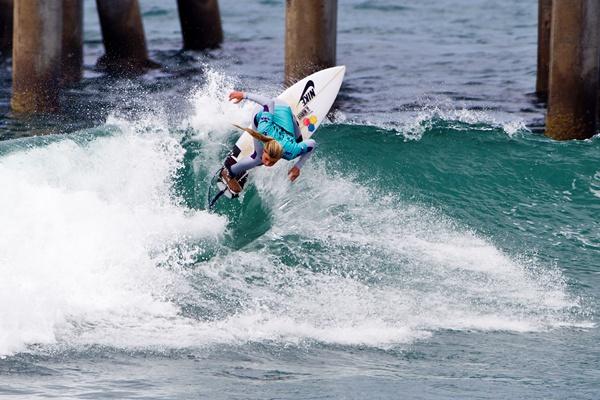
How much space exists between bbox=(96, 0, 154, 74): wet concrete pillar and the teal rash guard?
8.98 m

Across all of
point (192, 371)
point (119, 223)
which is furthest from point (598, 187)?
point (192, 371)

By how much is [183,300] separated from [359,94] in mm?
9992

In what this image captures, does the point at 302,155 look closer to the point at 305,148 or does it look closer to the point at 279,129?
the point at 305,148

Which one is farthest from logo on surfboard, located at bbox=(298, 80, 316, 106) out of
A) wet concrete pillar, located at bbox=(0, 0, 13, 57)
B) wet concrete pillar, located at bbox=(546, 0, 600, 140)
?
wet concrete pillar, located at bbox=(0, 0, 13, 57)

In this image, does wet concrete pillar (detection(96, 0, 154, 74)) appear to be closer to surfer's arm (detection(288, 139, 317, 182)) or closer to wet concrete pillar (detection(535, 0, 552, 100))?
wet concrete pillar (detection(535, 0, 552, 100))

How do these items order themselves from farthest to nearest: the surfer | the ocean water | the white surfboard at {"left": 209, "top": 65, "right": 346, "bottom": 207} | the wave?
the white surfboard at {"left": 209, "top": 65, "right": 346, "bottom": 207}
the surfer
the wave
the ocean water

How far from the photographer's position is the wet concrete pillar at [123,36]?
2114 centimetres

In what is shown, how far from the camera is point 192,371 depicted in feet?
32.3

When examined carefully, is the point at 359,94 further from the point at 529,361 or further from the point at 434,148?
the point at 529,361

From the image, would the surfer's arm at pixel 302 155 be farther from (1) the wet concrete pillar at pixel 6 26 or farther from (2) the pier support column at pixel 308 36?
(1) the wet concrete pillar at pixel 6 26

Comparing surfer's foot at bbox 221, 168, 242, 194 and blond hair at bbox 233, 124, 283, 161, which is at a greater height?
blond hair at bbox 233, 124, 283, 161

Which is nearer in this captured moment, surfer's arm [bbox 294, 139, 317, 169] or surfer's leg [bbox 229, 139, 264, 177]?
surfer's arm [bbox 294, 139, 317, 169]

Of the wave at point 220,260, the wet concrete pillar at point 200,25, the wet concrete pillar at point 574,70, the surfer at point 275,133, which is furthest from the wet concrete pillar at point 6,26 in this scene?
the wet concrete pillar at point 574,70

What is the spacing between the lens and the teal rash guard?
1255cm
